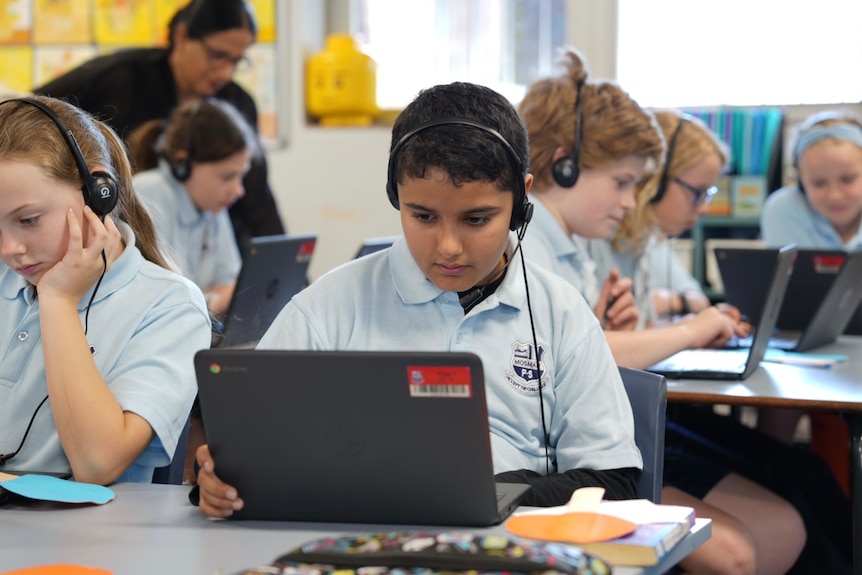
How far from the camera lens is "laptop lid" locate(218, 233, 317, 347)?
2.23m

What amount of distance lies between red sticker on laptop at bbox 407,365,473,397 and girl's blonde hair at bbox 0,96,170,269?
668 millimetres

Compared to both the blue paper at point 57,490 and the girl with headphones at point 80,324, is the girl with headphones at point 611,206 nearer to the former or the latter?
the girl with headphones at point 80,324

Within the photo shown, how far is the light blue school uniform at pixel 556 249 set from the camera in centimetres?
186

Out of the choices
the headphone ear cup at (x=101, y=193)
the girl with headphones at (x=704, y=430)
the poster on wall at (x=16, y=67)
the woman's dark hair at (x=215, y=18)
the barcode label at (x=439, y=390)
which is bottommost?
the girl with headphones at (x=704, y=430)

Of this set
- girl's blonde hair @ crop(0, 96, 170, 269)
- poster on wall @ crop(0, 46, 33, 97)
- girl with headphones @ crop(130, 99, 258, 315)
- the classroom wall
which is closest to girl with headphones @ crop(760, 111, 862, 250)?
the classroom wall

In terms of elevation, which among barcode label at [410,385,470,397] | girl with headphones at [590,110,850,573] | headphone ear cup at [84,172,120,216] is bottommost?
girl with headphones at [590,110,850,573]

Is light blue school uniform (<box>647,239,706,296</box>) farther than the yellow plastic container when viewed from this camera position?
No

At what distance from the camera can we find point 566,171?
193 cm

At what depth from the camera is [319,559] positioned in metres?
0.89

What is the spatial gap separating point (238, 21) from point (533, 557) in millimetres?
2636

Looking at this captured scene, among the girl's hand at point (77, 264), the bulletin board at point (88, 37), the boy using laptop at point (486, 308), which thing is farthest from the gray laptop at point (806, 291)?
the bulletin board at point (88, 37)

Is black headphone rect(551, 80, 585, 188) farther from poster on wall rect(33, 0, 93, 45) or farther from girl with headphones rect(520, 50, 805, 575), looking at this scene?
poster on wall rect(33, 0, 93, 45)

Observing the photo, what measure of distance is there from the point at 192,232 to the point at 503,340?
195 centimetres

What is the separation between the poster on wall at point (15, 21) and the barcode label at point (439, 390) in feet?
12.6
